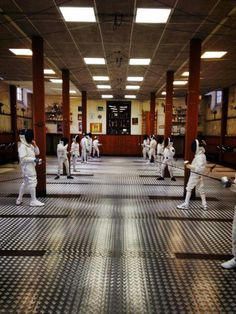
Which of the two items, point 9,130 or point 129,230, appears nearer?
point 129,230

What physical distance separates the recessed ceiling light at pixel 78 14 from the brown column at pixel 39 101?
1577 mm

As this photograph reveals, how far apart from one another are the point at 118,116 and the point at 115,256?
1985cm

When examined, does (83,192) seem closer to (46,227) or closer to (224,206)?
(46,227)

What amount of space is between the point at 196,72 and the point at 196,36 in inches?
35.3

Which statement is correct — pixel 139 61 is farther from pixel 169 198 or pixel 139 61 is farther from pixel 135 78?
pixel 169 198

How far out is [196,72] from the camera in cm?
801

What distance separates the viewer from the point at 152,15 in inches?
253

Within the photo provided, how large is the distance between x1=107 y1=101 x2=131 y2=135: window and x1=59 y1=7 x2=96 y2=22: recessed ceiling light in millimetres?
16809

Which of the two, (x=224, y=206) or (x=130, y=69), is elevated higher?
(x=130, y=69)

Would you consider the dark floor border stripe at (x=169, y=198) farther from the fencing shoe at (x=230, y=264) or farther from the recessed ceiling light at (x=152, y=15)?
the recessed ceiling light at (x=152, y=15)

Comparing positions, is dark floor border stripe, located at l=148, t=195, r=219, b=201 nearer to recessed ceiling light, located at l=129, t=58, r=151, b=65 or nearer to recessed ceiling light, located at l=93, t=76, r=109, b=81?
recessed ceiling light, located at l=129, t=58, r=151, b=65

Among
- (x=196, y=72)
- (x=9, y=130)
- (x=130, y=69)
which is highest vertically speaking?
(x=130, y=69)

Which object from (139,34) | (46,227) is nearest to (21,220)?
(46,227)

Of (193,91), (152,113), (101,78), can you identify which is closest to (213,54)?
(193,91)
